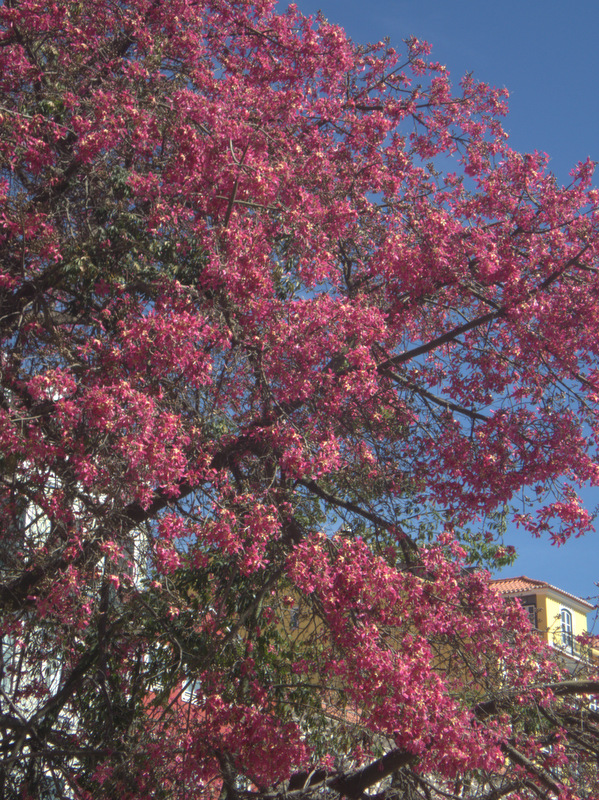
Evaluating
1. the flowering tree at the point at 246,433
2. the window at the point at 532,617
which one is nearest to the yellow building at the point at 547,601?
the window at the point at 532,617

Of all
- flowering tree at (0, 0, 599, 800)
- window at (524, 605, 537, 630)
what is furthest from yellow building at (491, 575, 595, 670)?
flowering tree at (0, 0, 599, 800)

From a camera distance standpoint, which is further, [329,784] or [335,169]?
[335,169]

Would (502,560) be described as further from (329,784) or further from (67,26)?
(67,26)

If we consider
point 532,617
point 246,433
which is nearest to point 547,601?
point 532,617

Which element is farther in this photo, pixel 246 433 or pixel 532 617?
pixel 532 617

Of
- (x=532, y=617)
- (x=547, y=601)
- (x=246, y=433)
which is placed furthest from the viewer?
(x=547, y=601)

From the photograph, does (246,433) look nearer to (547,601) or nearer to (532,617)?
→ (532,617)

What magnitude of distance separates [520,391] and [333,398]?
7.60 feet

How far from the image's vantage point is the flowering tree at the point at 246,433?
6008 mm

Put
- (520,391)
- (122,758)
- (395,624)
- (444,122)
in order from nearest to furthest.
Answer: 1. (395,624)
2. (122,758)
3. (520,391)
4. (444,122)

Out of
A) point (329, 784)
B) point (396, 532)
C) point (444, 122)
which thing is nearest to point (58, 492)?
point (396, 532)

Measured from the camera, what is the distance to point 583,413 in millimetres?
7914

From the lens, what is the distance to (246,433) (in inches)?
281

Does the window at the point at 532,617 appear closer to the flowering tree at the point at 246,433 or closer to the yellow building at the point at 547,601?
the flowering tree at the point at 246,433
